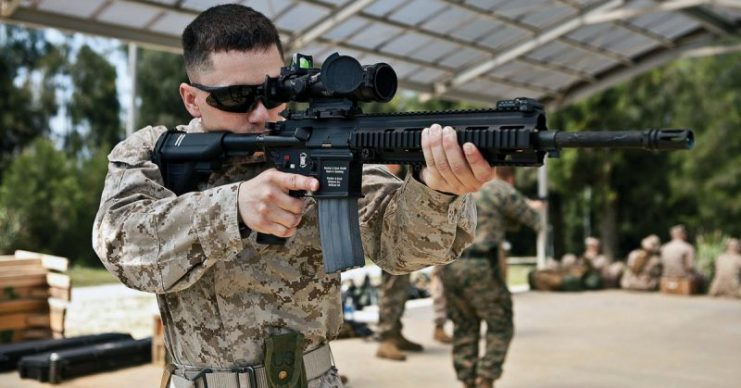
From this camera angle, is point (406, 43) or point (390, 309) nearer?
point (390, 309)

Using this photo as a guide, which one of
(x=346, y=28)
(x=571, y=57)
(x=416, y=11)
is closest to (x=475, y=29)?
(x=416, y=11)

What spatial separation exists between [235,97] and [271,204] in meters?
0.37

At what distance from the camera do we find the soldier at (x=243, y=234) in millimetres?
1796

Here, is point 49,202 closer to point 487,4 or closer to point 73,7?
point 73,7

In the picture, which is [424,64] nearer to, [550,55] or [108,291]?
[550,55]

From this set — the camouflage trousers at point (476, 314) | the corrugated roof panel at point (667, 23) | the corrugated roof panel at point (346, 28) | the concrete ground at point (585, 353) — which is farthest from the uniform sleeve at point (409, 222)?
the corrugated roof panel at point (667, 23)

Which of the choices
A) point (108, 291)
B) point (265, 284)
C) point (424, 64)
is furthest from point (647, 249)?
point (265, 284)

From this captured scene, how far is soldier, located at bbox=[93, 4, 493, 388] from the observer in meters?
1.80

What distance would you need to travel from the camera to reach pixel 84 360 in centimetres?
682

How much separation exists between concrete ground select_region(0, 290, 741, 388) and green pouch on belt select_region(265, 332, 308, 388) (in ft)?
16.3

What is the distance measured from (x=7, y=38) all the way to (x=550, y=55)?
26.3m

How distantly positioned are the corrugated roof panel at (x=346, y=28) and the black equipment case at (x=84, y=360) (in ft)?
17.2

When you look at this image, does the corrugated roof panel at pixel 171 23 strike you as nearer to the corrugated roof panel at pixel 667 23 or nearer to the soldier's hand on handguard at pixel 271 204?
the soldier's hand on handguard at pixel 271 204

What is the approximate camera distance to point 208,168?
2096 millimetres
